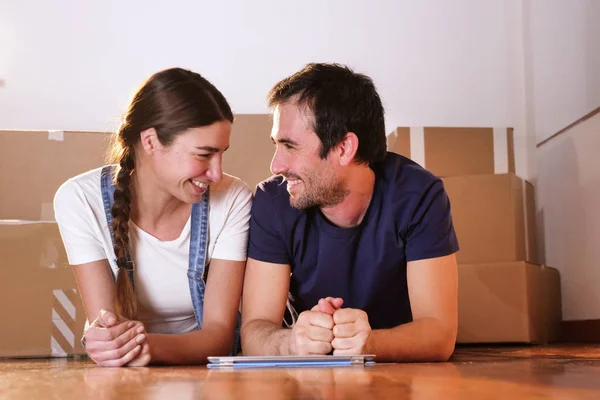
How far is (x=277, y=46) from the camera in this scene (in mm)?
3299

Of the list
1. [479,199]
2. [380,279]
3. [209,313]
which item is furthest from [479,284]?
[209,313]

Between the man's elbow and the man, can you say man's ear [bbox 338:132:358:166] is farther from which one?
the man's elbow

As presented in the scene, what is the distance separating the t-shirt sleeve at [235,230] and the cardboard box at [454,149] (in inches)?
48.6

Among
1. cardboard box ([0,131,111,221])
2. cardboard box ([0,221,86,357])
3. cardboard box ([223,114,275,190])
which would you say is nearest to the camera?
cardboard box ([0,221,86,357])

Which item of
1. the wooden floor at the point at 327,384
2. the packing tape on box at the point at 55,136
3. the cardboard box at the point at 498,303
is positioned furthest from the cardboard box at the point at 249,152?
the wooden floor at the point at 327,384

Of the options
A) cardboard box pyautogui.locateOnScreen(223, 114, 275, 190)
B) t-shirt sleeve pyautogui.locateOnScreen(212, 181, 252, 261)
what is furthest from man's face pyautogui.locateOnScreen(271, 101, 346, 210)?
cardboard box pyautogui.locateOnScreen(223, 114, 275, 190)

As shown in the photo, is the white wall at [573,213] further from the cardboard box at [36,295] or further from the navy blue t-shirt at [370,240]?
the cardboard box at [36,295]

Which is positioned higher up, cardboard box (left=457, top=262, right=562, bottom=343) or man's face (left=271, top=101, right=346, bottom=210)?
man's face (left=271, top=101, right=346, bottom=210)

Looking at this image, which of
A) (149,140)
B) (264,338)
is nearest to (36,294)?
(149,140)

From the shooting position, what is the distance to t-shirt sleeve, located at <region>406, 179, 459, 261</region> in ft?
5.20

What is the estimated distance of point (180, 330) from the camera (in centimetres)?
180

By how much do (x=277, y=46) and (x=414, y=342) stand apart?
2075mm

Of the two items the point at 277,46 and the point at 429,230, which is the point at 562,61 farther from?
the point at 429,230

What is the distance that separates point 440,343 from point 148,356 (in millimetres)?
564
